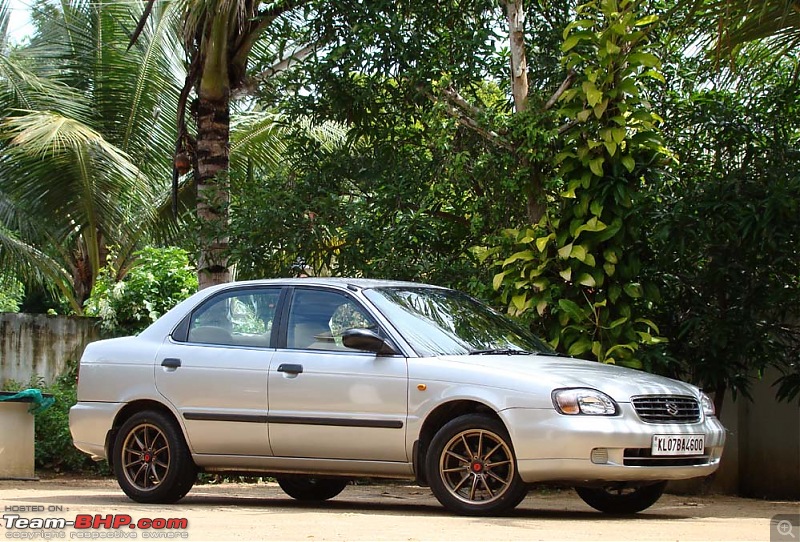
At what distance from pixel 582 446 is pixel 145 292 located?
897 centimetres

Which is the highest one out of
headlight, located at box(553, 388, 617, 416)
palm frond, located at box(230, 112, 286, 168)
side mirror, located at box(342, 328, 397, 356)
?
palm frond, located at box(230, 112, 286, 168)

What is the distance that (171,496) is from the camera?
8578mm

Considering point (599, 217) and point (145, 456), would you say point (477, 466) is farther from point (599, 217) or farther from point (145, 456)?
point (599, 217)

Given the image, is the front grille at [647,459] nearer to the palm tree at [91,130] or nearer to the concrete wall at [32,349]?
the concrete wall at [32,349]

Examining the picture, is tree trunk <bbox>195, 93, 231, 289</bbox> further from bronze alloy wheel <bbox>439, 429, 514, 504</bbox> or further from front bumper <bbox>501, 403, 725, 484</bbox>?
front bumper <bbox>501, 403, 725, 484</bbox>

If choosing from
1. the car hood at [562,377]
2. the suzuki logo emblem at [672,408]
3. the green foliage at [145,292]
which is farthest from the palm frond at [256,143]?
the suzuki logo emblem at [672,408]

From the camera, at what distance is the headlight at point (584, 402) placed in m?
7.11

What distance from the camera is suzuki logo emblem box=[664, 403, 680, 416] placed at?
7.47 metres

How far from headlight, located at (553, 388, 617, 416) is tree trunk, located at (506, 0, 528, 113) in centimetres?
429

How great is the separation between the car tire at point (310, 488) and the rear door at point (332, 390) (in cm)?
137

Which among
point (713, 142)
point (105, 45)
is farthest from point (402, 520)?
point (105, 45)

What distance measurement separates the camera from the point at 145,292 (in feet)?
48.7

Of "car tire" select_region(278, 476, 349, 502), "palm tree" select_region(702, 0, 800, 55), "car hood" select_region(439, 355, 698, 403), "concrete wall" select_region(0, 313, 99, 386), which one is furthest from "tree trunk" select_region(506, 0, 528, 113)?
"concrete wall" select_region(0, 313, 99, 386)

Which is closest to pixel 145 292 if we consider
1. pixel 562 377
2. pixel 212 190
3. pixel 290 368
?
pixel 212 190
